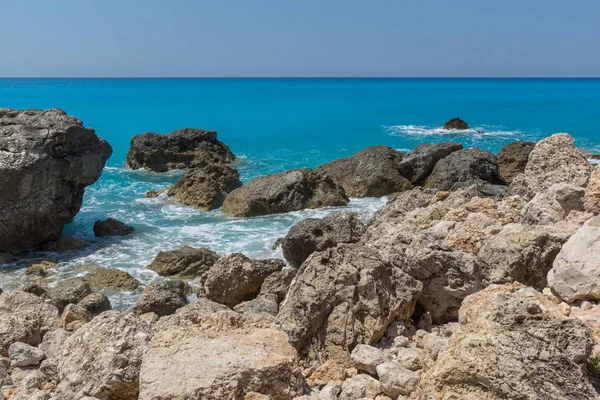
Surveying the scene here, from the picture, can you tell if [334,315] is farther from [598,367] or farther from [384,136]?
[384,136]

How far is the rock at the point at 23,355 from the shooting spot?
6.96 meters

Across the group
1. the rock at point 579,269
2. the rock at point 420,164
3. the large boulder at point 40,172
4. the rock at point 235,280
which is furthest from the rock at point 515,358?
the rock at point 420,164

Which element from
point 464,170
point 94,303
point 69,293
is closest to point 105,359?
point 94,303

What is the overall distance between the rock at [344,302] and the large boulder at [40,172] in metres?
11.8

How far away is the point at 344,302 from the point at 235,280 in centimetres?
461

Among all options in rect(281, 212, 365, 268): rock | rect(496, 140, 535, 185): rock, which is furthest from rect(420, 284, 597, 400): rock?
rect(496, 140, 535, 185): rock

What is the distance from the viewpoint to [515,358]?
3.93m

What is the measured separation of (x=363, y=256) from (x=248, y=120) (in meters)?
55.0

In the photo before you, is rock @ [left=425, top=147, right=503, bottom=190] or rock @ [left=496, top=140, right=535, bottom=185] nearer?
rock @ [left=425, top=147, right=503, bottom=190]

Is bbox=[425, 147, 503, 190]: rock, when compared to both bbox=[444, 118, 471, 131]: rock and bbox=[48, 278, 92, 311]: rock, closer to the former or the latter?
bbox=[48, 278, 92, 311]: rock

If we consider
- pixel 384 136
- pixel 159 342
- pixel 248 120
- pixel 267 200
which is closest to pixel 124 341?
pixel 159 342

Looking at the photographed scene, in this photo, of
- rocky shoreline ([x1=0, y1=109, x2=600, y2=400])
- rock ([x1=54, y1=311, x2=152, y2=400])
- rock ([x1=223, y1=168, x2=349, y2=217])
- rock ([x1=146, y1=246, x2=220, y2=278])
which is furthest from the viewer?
rock ([x1=223, y1=168, x2=349, y2=217])

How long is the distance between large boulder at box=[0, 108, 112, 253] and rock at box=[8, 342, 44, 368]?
370 inches

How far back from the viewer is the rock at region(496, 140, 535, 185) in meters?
22.4
